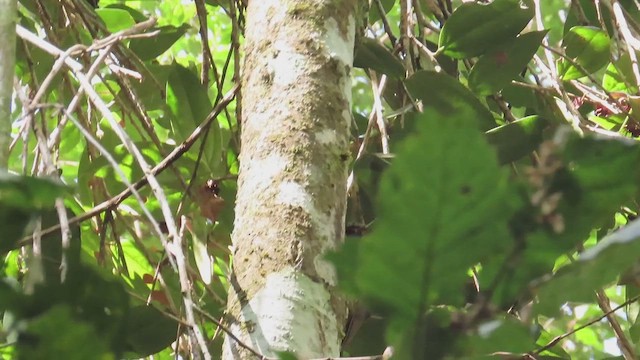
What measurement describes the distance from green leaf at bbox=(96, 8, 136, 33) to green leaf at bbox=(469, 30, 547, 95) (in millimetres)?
636

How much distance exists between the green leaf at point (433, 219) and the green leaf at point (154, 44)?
1.11 meters

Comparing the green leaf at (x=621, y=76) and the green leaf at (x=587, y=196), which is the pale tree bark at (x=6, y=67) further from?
the green leaf at (x=621, y=76)

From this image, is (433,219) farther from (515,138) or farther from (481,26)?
(481,26)

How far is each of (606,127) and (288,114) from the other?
0.66m

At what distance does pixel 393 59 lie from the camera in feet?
3.62

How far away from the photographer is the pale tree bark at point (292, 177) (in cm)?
64

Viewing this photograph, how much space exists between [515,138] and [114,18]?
0.76 m

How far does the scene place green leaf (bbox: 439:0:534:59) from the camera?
1.04m

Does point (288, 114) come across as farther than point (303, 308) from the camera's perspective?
Yes

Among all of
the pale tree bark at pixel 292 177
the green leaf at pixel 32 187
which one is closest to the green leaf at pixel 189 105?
the pale tree bark at pixel 292 177

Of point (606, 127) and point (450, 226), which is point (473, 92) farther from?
point (450, 226)

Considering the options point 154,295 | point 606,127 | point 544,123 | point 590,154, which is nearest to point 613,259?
point 590,154

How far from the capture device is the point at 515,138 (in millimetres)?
938

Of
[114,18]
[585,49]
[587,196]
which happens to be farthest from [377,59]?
Result: [587,196]
